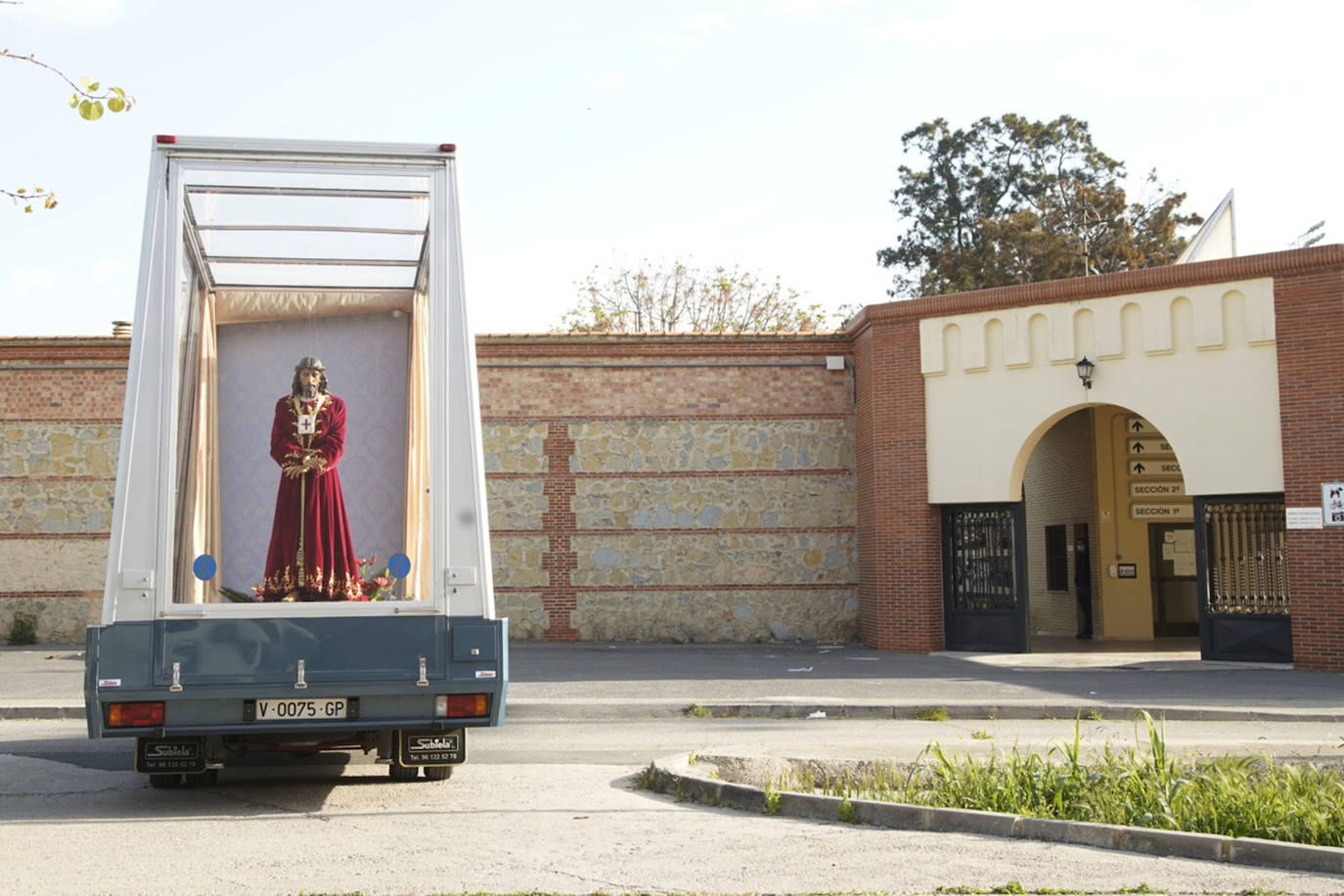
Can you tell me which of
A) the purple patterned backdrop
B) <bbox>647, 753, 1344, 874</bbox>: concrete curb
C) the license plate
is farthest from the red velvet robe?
<bbox>647, 753, 1344, 874</bbox>: concrete curb

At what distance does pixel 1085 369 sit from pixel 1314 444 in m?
3.06

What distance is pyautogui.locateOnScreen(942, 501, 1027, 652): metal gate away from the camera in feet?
66.6

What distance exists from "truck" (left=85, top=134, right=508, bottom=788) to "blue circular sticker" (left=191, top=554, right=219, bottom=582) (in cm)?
2

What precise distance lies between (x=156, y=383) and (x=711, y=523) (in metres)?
14.9

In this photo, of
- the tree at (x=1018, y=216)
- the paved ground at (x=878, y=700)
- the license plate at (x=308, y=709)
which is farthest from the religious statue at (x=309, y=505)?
the tree at (x=1018, y=216)

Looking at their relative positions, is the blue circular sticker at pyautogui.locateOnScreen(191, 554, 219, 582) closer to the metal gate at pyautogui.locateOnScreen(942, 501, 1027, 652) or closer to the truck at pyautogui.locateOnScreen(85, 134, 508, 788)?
the truck at pyautogui.locateOnScreen(85, 134, 508, 788)

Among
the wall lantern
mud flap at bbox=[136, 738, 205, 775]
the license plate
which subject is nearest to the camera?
the license plate

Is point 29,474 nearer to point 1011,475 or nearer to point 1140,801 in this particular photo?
point 1011,475

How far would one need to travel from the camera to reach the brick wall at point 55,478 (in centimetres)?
2216

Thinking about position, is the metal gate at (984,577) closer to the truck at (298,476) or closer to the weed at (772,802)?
the truck at (298,476)

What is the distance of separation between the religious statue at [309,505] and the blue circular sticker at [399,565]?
33 centimetres

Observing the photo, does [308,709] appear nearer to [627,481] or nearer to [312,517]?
[312,517]

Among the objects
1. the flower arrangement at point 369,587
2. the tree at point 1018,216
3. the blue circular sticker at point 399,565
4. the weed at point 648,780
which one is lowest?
the weed at point 648,780

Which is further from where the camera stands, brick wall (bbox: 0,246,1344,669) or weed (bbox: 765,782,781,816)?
brick wall (bbox: 0,246,1344,669)
